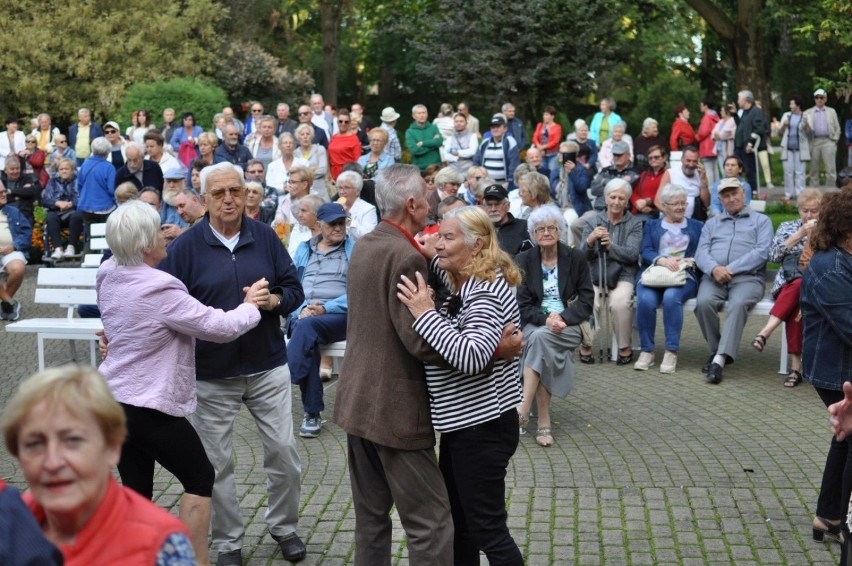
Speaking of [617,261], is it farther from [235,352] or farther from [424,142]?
[424,142]

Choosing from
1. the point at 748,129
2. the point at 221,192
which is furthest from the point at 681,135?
the point at 221,192

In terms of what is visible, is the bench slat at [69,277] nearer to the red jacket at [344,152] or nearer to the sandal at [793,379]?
the red jacket at [344,152]

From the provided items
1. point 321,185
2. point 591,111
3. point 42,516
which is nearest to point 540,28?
point 591,111

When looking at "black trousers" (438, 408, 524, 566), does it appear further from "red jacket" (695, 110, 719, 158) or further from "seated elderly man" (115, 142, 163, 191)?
"red jacket" (695, 110, 719, 158)

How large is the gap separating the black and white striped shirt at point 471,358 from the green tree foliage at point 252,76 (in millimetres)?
33222

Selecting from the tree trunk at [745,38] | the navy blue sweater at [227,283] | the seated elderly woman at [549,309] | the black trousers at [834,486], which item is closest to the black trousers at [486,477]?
the navy blue sweater at [227,283]

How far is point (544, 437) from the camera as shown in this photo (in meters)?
8.81

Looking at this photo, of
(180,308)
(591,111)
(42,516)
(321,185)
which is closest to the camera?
(42,516)

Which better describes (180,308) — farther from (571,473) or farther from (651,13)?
(651,13)

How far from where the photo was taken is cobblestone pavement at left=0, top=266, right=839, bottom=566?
652 centimetres

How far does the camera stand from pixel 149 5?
3547 centimetres

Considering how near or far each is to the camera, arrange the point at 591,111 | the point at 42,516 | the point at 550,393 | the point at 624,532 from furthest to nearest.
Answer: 1. the point at 591,111
2. the point at 550,393
3. the point at 624,532
4. the point at 42,516

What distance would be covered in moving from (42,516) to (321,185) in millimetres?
13131

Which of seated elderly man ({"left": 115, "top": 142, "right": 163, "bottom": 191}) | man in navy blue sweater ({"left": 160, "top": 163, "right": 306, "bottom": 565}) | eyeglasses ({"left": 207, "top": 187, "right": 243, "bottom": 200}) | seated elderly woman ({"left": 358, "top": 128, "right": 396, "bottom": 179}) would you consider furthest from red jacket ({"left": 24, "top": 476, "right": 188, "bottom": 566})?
seated elderly man ({"left": 115, "top": 142, "right": 163, "bottom": 191})
